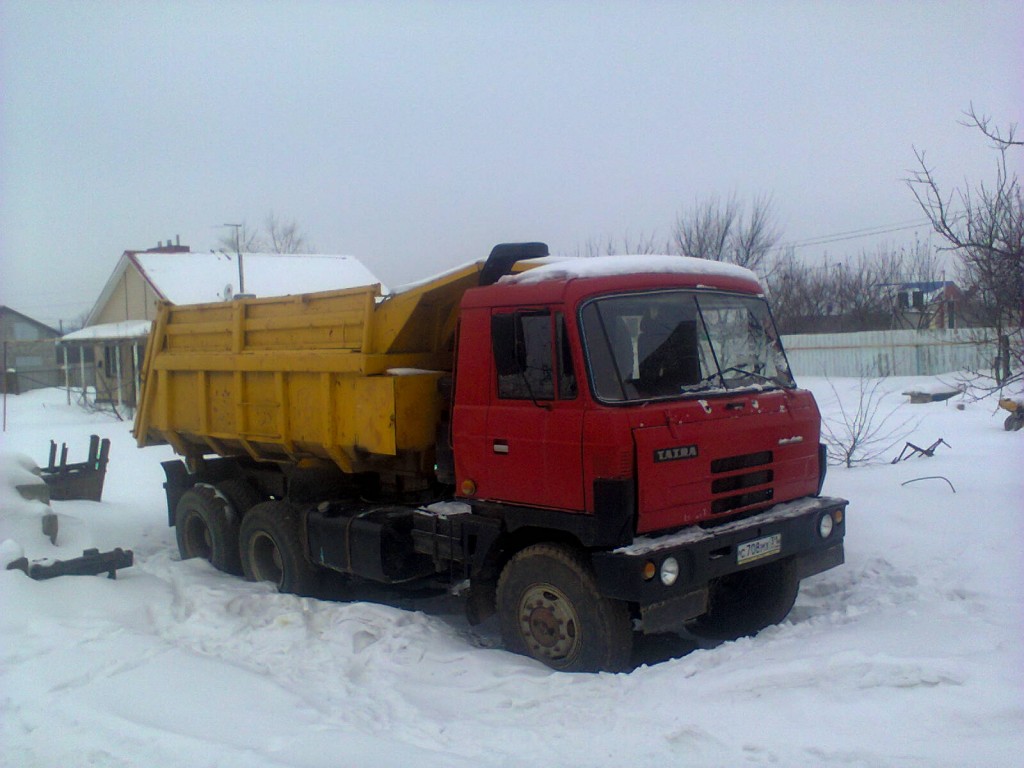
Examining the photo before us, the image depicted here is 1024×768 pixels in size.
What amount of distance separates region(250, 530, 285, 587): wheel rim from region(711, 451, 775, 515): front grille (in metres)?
4.50

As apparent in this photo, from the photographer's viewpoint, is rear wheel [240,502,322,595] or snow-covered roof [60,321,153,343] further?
snow-covered roof [60,321,153,343]

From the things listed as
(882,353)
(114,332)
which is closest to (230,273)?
(114,332)

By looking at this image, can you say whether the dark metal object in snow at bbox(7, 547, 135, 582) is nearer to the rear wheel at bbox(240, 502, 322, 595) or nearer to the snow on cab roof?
the rear wheel at bbox(240, 502, 322, 595)

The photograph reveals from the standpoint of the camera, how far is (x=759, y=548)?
18.9 feet

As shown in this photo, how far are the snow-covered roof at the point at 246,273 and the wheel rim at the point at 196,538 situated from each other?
19985 mm

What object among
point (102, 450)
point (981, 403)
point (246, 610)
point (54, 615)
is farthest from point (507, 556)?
point (981, 403)

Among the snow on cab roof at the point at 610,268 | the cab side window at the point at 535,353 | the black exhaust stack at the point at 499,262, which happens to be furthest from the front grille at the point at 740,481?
the black exhaust stack at the point at 499,262

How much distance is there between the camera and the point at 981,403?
20.6 m

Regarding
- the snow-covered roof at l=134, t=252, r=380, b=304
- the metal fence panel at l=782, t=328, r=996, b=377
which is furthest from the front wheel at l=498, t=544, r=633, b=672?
the metal fence panel at l=782, t=328, r=996, b=377

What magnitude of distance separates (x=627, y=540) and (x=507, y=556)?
126cm

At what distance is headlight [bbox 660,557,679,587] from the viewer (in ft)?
A: 17.2

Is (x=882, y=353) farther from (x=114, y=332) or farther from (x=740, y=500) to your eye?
(x=740, y=500)

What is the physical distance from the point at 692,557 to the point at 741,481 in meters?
0.71

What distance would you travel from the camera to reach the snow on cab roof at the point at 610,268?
572 cm
